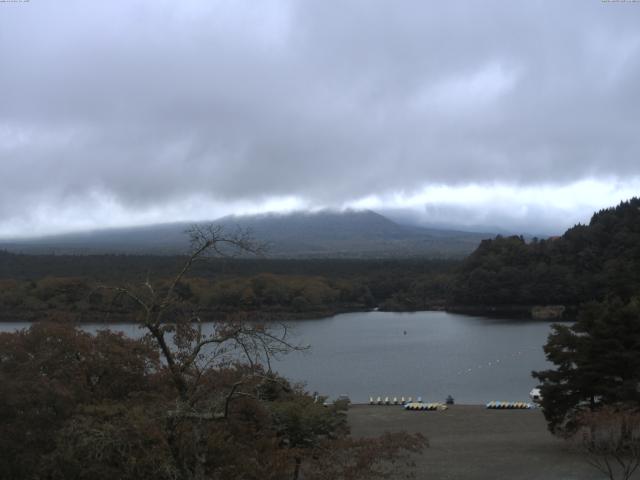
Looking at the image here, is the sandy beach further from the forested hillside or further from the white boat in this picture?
the forested hillside

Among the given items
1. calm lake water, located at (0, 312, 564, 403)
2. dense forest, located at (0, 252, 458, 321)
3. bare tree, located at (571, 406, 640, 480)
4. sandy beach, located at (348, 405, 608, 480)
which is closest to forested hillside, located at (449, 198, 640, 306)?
dense forest, located at (0, 252, 458, 321)

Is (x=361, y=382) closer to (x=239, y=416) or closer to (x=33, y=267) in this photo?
(x=239, y=416)

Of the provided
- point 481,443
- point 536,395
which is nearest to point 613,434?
point 481,443

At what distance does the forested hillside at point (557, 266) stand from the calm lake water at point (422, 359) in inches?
353

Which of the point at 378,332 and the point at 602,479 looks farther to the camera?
the point at 378,332

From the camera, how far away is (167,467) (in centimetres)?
554

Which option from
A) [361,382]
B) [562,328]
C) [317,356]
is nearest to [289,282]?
[317,356]

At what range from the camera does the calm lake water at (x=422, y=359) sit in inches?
1165

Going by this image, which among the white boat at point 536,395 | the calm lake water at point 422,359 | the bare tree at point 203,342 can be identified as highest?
the bare tree at point 203,342

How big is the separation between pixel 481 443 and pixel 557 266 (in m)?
51.4

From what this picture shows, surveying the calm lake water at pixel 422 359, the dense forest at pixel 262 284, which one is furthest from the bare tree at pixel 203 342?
the dense forest at pixel 262 284

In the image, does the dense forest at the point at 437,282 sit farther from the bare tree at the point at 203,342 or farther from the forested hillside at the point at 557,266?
the bare tree at the point at 203,342

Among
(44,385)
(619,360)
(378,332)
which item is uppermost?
(44,385)

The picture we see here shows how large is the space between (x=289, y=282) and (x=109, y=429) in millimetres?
61922
